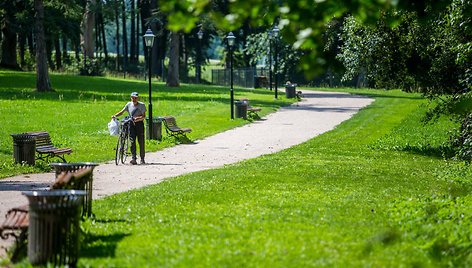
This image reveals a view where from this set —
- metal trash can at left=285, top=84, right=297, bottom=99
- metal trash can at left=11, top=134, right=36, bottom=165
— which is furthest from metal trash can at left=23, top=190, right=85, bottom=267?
metal trash can at left=285, top=84, right=297, bottom=99

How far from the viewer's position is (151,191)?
1770cm

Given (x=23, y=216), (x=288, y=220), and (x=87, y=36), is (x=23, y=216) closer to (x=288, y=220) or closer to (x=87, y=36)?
(x=288, y=220)

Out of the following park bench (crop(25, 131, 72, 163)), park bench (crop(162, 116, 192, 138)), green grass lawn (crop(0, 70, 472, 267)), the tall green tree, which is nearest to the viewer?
green grass lawn (crop(0, 70, 472, 267))

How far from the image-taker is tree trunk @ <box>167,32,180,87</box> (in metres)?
65.6

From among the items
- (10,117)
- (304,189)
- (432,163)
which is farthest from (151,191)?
(10,117)

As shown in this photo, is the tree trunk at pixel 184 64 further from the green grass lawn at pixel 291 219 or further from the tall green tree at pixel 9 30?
the green grass lawn at pixel 291 219

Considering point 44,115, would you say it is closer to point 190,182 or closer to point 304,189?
point 190,182

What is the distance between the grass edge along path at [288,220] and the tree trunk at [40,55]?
30667 millimetres

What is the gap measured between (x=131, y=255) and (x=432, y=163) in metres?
16.9

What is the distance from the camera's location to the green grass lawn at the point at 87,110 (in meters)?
29.9

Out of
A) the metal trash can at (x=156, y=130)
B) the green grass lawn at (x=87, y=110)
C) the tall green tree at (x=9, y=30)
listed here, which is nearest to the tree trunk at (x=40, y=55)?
the green grass lawn at (x=87, y=110)

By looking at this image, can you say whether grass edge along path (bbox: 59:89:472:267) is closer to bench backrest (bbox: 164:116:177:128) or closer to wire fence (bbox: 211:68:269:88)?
bench backrest (bbox: 164:116:177:128)

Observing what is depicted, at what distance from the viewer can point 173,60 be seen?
66562 mm

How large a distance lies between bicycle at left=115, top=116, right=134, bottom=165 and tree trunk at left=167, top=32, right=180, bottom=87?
39689 mm
